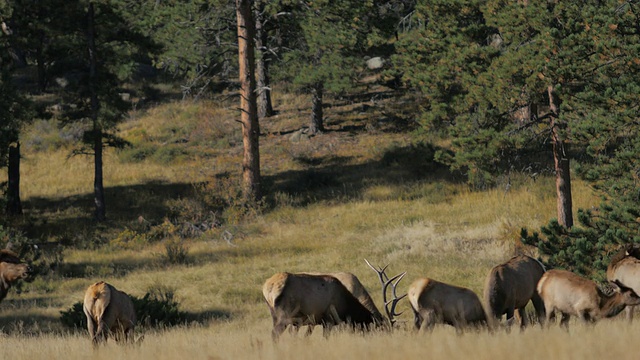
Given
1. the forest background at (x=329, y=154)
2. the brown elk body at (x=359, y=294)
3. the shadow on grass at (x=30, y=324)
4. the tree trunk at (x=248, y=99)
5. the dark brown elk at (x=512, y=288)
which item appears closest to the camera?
the dark brown elk at (x=512, y=288)

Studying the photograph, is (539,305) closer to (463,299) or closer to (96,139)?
(463,299)

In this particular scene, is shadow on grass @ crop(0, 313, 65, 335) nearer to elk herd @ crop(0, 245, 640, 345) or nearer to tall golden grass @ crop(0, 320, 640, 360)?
elk herd @ crop(0, 245, 640, 345)

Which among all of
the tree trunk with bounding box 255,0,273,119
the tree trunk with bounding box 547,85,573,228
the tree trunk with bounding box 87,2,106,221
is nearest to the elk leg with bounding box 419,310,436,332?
the tree trunk with bounding box 547,85,573,228

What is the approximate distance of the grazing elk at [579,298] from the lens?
37.5 feet

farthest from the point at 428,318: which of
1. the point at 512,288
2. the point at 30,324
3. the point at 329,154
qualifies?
the point at 329,154

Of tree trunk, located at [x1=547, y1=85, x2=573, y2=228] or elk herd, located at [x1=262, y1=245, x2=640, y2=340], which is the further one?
tree trunk, located at [x1=547, y1=85, x2=573, y2=228]

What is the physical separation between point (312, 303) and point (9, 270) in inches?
196

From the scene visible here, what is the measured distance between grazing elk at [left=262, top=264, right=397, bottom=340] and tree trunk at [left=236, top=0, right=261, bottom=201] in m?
18.1

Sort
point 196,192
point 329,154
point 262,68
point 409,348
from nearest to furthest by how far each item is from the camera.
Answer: point 409,348, point 196,192, point 329,154, point 262,68

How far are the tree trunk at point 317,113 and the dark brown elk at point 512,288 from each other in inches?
1062

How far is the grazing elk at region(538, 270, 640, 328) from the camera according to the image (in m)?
11.4

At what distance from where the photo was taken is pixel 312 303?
1197 centimetres

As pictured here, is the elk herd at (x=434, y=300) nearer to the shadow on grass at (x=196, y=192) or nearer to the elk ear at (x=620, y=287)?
the elk ear at (x=620, y=287)

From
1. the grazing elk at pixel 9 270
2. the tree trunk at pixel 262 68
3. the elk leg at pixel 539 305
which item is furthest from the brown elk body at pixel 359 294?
the tree trunk at pixel 262 68
